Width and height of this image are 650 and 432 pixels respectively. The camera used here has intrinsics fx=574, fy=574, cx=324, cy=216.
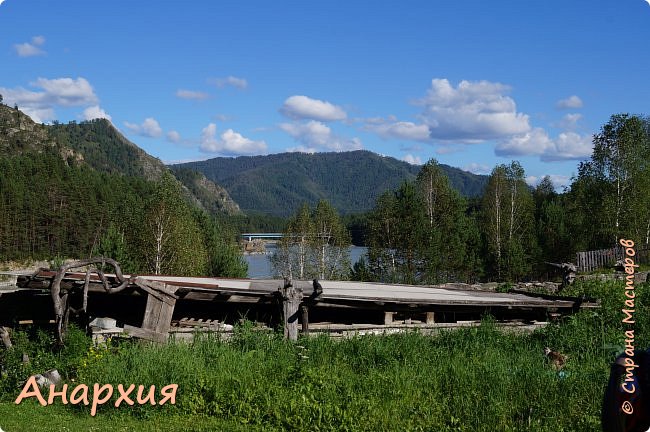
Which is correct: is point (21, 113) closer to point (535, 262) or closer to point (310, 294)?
point (535, 262)

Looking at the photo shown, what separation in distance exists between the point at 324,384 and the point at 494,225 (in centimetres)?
3847

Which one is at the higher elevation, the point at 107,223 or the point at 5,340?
the point at 107,223

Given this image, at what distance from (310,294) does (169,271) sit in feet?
96.5

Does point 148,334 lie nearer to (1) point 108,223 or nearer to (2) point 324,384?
(2) point 324,384

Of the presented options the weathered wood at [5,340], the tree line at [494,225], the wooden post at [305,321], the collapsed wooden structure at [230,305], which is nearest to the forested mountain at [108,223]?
A: the tree line at [494,225]

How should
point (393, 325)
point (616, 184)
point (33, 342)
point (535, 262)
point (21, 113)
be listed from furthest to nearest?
point (21, 113), point (535, 262), point (616, 184), point (393, 325), point (33, 342)

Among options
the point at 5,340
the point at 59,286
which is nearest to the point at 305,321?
the point at 59,286

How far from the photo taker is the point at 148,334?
36.8ft

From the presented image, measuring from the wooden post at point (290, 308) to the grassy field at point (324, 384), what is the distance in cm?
49

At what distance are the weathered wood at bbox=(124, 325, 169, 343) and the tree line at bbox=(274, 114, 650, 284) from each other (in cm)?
2506

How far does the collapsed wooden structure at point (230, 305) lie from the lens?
11.5 m

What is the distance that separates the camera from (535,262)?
44031 mm

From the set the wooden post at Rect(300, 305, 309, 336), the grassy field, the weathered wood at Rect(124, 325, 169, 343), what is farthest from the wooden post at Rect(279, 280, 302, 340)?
the weathered wood at Rect(124, 325, 169, 343)

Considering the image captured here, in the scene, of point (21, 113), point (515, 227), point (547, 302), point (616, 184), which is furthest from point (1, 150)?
point (547, 302)
